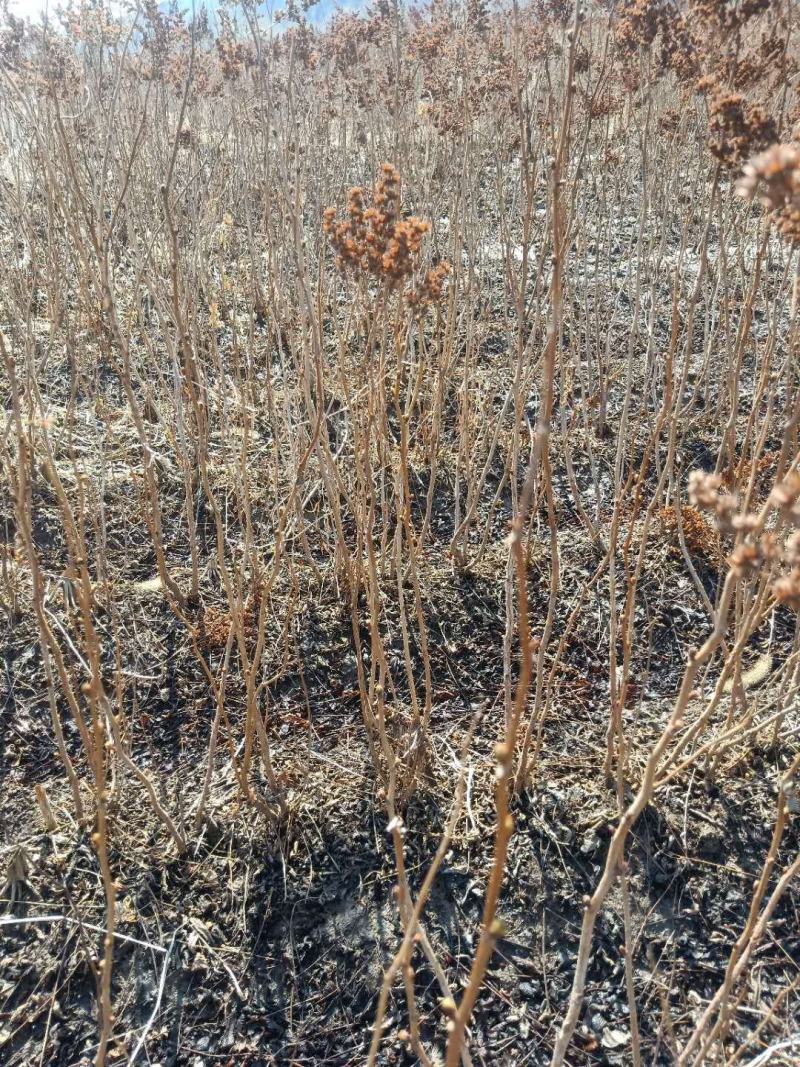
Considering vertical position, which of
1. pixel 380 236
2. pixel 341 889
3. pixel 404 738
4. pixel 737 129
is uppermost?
pixel 737 129

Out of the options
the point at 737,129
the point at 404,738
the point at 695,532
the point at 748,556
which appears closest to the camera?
the point at 748,556

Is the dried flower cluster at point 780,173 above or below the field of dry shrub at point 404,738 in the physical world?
above

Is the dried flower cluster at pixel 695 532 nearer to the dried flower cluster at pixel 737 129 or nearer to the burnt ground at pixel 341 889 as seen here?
the burnt ground at pixel 341 889

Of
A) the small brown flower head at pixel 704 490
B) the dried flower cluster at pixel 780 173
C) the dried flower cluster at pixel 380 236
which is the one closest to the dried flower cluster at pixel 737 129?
the dried flower cluster at pixel 380 236

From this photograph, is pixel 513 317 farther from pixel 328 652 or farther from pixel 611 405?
pixel 328 652

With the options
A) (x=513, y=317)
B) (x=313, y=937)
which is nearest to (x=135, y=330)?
(x=513, y=317)

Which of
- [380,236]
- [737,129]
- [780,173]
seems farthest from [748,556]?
[737,129]

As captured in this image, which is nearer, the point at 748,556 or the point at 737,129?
the point at 748,556

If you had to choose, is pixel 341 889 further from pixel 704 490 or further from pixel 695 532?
pixel 695 532

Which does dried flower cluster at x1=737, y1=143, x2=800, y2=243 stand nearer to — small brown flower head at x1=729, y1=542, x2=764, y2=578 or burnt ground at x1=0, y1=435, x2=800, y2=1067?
small brown flower head at x1=729, y1=542, x2=764, y2=578


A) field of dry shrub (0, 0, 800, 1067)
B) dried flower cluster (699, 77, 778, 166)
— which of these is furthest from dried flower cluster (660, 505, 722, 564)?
dried flower cluster (699, 77, 778, 166)

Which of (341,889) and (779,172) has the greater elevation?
(779,172)

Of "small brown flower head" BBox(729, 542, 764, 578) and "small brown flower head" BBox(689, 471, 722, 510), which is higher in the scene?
"small brown flower head" BBox(689, 471, 722, 510)

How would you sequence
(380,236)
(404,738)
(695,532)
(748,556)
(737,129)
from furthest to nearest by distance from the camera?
(695,532) < (404,738) < (737,129) < (380,236) < (748,556)
